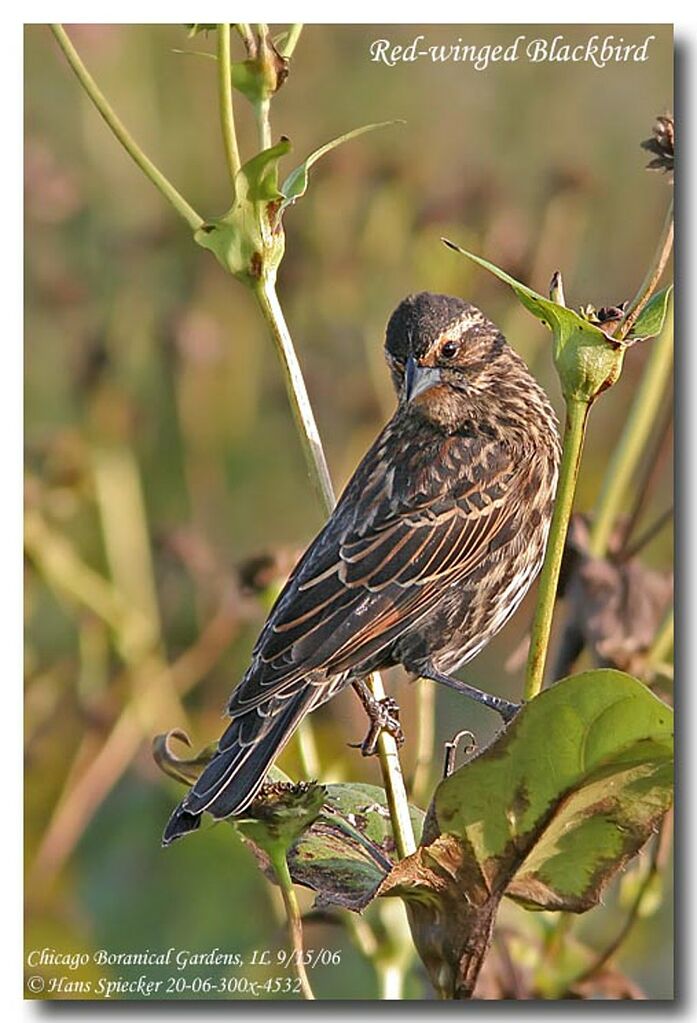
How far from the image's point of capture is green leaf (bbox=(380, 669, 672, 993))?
1678 millimetres

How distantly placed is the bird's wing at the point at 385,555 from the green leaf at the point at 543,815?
0.87 feet

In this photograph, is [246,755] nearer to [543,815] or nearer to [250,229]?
[543,815]

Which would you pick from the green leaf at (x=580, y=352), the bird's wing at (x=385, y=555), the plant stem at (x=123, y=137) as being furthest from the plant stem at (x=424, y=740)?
the plant stem at (x=123, y=137)

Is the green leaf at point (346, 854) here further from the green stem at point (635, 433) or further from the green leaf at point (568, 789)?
the green stem at point (635, 433)

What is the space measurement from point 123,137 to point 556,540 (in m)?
0.76

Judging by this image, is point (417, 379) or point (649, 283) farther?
point (417, 379)

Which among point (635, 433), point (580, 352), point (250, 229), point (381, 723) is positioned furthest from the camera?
point (635, 433)

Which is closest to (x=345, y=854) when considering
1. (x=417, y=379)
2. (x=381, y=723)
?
(x=381, y=723)

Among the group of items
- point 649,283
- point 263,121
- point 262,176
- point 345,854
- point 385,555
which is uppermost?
point 263,121

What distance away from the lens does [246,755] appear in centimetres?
186

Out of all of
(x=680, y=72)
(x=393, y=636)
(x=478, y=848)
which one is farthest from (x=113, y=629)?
(x=680, y=72)

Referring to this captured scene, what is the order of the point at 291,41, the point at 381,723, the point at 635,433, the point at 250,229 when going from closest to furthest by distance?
the point at 250,229
the point at 291,41
the point at 381,723
the point at 635,433

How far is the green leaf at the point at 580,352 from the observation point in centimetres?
163

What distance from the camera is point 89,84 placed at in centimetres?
188
